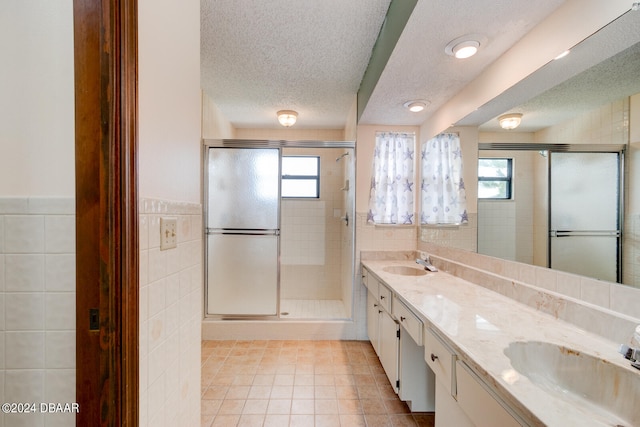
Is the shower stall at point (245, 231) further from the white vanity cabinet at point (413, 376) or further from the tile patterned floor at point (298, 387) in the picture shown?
the white vanity cabinet at point (413, 376)

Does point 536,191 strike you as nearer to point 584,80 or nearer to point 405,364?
point 584,80

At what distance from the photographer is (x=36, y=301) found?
760 millimetres

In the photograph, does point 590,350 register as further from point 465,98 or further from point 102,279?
point 465,98

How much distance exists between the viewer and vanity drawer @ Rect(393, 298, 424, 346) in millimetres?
1391

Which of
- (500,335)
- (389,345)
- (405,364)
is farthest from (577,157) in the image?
(389,345)

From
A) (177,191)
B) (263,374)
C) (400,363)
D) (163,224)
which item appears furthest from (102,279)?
(263,374)

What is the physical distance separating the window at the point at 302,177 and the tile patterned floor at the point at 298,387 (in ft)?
6.63

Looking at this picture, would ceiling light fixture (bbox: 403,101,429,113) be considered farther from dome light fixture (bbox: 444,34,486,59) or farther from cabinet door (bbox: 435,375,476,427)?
cabinet door (bbox: 435,375,476,427)

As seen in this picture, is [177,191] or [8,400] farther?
[177,191]

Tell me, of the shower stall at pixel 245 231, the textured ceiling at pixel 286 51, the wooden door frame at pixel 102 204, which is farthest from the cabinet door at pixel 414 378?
the textured ceiling at pixel 286 51

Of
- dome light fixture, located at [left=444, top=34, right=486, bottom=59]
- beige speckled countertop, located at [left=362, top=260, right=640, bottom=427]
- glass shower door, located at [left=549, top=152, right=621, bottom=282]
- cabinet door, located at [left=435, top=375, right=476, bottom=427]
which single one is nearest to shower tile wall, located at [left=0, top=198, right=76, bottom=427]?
beige speckled countertop, located at [left=362, top=260, right=640, bottom=427]

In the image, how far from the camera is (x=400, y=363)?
1.82 m

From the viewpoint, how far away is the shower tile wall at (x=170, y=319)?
859 mm

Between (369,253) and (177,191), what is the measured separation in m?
2.16
